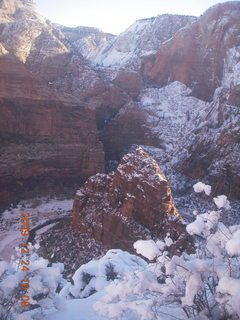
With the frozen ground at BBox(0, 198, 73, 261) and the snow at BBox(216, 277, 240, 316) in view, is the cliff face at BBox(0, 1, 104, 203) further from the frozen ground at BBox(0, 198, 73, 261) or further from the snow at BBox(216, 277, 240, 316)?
the snow at BBox(216, 277, 240, 316)

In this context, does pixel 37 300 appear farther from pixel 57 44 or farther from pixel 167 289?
pixel 57 44

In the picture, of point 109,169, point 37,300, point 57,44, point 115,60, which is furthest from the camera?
point 115,60

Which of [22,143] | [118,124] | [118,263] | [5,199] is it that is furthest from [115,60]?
[118,263]

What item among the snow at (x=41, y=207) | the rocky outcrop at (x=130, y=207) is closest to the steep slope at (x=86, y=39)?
the snow at (x=41, y=207)

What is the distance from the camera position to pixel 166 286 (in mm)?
4430

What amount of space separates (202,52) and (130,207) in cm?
3987

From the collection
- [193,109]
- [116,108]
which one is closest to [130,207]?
[116,108]

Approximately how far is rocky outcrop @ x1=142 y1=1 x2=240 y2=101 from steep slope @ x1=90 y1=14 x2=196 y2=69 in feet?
27.0

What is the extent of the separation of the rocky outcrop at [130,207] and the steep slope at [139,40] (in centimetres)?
4373

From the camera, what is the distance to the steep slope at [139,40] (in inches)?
2590

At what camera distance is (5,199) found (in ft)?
102

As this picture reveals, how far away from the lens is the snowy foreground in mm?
3846

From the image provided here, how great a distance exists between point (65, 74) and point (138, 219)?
34747 mm

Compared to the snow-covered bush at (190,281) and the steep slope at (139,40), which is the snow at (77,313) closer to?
the snow-covered bush at (190,281)
